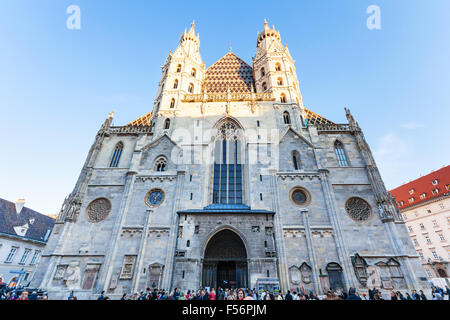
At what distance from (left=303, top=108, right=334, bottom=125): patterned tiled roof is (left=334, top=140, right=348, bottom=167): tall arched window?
3361mm

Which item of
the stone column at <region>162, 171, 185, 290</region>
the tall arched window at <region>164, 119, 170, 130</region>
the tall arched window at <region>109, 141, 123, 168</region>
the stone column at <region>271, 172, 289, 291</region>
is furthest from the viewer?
the tall arched window at <region>164, 119, 170, 130</region>

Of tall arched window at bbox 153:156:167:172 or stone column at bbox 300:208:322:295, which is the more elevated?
tall arched window at bbox 153:156:167:172

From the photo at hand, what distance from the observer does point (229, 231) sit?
55.6 ft

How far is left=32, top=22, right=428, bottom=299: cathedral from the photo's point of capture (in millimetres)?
14969

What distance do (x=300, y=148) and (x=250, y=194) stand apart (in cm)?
686

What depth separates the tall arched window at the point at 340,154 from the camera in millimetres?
20062

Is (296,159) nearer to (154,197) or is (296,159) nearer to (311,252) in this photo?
(311,252)

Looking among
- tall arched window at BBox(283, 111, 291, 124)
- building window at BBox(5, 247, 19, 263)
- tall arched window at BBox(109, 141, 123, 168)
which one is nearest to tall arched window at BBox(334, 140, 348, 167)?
tall arched window at BBox(283, 111, 291, 124)

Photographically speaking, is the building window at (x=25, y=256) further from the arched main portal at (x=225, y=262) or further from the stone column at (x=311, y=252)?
the stone column at (x=311, y=252)

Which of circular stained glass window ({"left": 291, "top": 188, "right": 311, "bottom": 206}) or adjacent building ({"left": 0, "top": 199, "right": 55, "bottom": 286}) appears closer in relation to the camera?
circular stained glass window ({"left": 291, "top": 188, "right": 311, "bottom": 206})

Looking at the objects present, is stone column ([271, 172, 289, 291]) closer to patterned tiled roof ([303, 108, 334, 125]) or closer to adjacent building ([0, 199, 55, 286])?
patterned tiled roof ([303, 108, 334, 125])
